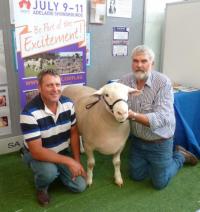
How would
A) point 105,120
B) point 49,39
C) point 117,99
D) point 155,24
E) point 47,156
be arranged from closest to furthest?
point 117,99 < point 47,156 < point 105,120 < point 49,39 < point 155,24

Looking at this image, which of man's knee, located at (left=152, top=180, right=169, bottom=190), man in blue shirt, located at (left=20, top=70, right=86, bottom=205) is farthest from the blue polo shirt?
man's knee, located at (left=152, top=180, right=169, bottom=190)

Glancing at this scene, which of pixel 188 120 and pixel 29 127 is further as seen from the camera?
pixel 188 120

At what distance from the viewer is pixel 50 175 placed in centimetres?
196

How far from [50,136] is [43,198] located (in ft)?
1.49

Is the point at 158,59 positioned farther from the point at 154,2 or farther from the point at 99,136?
the point at 99,136

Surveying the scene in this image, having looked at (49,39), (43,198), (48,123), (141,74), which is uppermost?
(49,39)

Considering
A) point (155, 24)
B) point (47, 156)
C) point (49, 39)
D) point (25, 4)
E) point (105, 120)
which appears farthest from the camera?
point (155, 24)

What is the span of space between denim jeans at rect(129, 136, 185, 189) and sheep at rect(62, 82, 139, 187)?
0.19 m

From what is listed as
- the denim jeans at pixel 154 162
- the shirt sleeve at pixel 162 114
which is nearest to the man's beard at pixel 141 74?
the shirt sleeve at pixel 162 114

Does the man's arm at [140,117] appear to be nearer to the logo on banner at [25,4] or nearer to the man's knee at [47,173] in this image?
the man's knee at [47,173]

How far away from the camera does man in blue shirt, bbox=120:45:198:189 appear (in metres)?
2.07

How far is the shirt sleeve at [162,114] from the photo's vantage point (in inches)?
79.7

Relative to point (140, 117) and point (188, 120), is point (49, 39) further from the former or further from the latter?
point (188, 120)

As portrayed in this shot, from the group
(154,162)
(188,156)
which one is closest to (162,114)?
(154,162)
